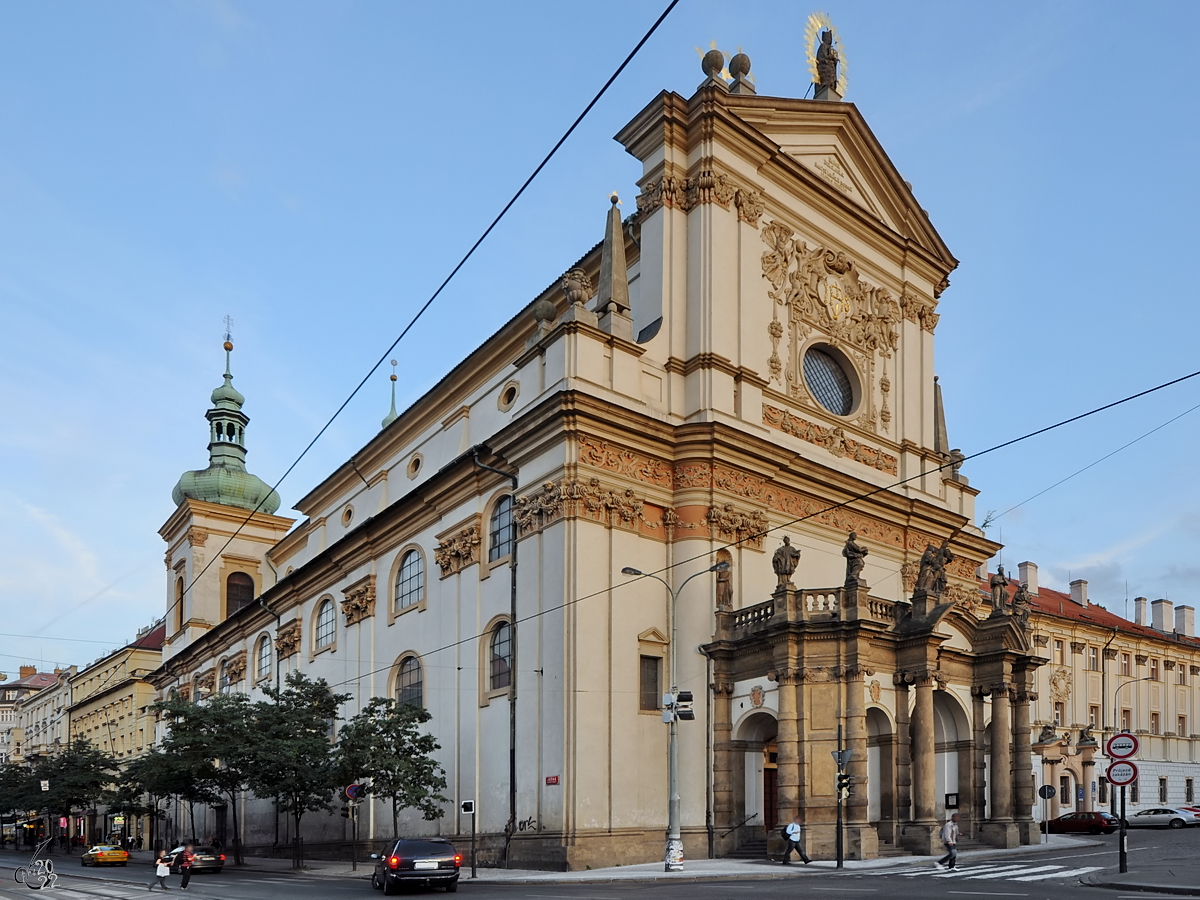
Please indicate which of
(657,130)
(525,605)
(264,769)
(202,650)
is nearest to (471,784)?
(525,605)

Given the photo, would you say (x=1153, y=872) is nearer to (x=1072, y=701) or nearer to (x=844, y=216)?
(x=844, y=216)

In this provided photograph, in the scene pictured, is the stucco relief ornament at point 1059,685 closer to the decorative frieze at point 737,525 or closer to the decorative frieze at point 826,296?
the decorative frieze at point 826,296

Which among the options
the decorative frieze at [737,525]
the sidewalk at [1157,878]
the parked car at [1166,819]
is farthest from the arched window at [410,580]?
the parked car at [1166,819]

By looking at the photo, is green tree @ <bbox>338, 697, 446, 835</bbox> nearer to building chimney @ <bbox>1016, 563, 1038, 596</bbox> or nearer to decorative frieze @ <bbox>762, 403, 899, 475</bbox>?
decorative frieze @ <bbox>762, 403, 899, 475</bbox>

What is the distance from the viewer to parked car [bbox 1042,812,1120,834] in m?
46.5

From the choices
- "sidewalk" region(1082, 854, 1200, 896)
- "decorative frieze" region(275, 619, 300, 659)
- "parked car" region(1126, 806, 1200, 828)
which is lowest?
"parked car" region(1126, 806, 1200, 828)

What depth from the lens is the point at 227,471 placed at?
74.4 meters

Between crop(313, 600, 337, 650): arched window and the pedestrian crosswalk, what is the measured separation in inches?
1081

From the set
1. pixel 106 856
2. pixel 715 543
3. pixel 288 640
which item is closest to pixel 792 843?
pixel 715 543

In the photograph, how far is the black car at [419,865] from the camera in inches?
925

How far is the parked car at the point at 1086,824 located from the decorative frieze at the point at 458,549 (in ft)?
84.1

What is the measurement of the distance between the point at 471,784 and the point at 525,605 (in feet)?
18.5

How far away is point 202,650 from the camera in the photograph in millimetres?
66562

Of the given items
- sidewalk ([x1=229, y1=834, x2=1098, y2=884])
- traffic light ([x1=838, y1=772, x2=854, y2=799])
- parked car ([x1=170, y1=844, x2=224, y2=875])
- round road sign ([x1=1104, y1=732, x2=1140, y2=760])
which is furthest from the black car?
parked car ([x1=170, y1=844, x2=224, y2=875])
